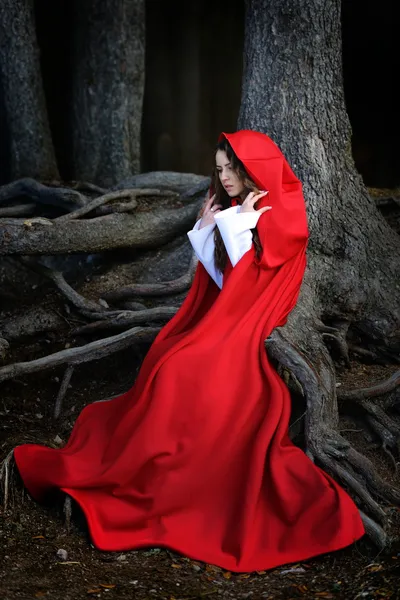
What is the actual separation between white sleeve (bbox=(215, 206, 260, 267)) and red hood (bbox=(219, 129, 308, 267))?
56mm

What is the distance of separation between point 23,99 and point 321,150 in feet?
10.2

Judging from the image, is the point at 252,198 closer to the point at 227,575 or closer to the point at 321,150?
the point at 321,150

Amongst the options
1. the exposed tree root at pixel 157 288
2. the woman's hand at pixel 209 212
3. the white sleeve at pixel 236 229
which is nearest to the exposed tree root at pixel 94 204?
the exposed tree root at pixel 157 288

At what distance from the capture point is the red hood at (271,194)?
4051 mm

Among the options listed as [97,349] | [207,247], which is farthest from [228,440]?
[97,349]

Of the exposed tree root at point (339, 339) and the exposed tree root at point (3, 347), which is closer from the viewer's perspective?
the exposed tree root at point (339, 339)

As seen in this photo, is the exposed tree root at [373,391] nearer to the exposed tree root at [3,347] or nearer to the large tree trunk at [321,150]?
the large tree trunk at [321,150]

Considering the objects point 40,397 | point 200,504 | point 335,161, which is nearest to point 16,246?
point 40,397

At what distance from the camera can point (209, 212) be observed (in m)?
4.31

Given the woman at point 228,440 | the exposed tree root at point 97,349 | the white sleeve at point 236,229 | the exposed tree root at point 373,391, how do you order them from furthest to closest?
the exposed tree root at point 97,349
the exposed tree root at point 373,391
the white sleeve at point 236,229
the woman at point 228,440

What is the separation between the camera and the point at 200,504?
3.94m

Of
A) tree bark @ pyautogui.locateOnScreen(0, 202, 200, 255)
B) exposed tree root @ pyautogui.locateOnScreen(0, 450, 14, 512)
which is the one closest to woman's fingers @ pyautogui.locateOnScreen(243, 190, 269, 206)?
exposed tree root @ pyautogui.locateOnScreen(0, 450, 14, 512)

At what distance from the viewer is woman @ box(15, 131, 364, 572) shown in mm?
3838

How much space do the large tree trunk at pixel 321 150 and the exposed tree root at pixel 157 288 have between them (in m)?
0.83
